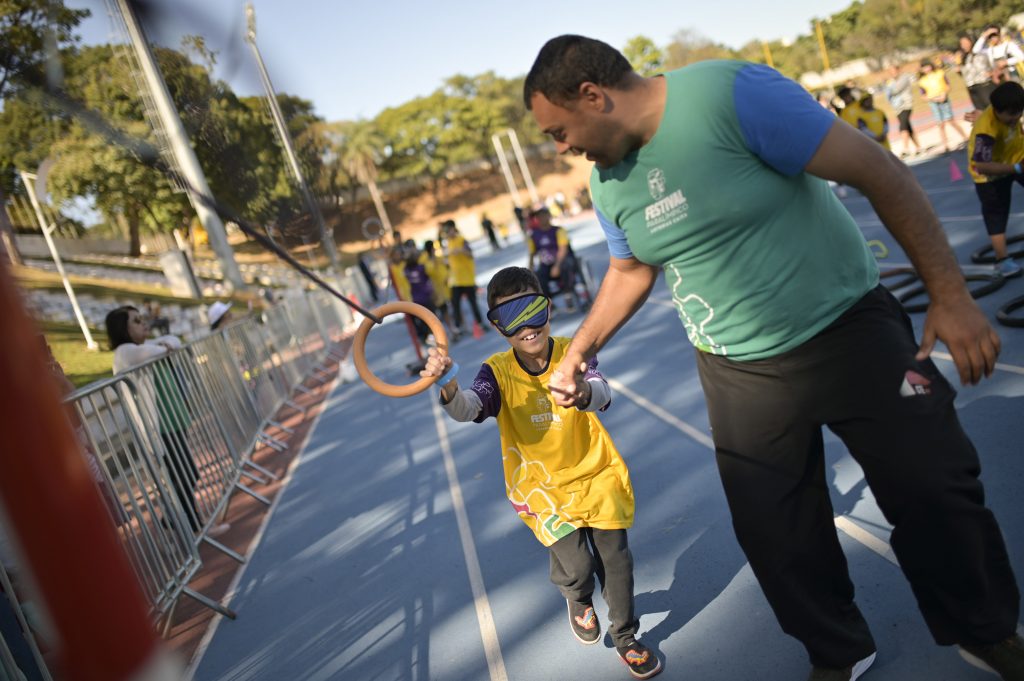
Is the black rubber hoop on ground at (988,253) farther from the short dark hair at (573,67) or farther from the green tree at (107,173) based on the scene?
the green tree at (107,173)

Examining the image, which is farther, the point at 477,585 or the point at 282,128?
the point at 477,585

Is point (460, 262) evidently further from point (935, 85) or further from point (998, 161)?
point (935, 85)

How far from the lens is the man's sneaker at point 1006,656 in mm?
2455

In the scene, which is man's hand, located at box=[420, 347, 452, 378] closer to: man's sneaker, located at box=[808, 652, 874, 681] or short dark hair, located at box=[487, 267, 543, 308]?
short dark hair, located at box=[487, 267, 543, 308]

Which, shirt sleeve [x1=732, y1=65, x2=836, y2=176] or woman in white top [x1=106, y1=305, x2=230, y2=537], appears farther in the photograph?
woman in white top [x1=106, y1=305, x2=230, y2=537]

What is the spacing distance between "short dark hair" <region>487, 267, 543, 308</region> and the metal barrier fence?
6.31 feet

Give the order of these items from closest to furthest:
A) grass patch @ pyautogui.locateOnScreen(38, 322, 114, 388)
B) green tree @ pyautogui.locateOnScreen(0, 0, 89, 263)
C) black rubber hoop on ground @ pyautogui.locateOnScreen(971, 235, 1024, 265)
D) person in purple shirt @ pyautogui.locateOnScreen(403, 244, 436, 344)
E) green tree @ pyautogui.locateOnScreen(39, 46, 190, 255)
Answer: green tree @ pyautogui.locateOnScreen(0, 0, 89, 263) < green tree @ pyautogui.locateOnScreen(39, 46, 190, 255) < black rubber hoop on ground @ pyautogui.locateOnScreen(971, 235, 1024, 265) < person in purple shirt @ pyautogui.locateOnScreen(403, 244, 436, 344) < grass patch @ pyautogui.locateOnScreen(38, 322, 114, 388)

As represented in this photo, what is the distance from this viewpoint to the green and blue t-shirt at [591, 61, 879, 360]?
2.21 metres

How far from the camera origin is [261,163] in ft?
13.6

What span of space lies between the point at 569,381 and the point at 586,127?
0.97 meters

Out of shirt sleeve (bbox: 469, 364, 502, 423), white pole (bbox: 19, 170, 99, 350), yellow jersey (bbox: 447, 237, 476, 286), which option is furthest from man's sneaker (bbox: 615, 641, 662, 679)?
white pole (bbox: 19, 170, 99, 350)

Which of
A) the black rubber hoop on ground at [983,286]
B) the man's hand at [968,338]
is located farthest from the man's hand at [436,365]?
the black rubber hoop on ground at [983,286]

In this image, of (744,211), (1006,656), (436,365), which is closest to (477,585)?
(436,365)

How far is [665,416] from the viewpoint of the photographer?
692 centimetres
